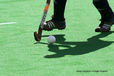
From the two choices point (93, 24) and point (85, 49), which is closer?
point (85, 49)

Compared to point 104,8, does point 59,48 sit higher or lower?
lower

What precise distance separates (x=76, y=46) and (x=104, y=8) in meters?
1.28

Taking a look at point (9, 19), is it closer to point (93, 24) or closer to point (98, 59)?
point (93, 24)

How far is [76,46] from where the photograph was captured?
6.43 m

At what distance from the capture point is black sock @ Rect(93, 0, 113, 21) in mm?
7320

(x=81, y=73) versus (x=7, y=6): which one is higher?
(x=81, y=73)

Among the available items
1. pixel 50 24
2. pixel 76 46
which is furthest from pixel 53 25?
pixel 76 46

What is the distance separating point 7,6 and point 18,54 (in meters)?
4.95

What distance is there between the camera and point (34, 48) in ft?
20.7

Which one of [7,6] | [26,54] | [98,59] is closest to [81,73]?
[98,59]

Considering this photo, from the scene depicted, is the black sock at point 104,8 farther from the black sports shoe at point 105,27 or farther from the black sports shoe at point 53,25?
the black sports shoe at point 53,25

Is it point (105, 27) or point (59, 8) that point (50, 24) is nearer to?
point (59, 8)

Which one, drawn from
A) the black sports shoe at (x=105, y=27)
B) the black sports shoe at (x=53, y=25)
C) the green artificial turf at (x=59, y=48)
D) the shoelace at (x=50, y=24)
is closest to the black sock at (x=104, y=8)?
the black sports shoe at (x=105, y=27)

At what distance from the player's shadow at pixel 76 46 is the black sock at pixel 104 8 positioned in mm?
625
